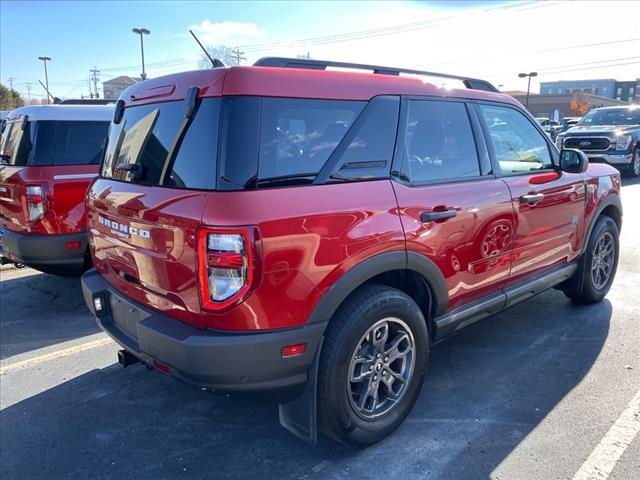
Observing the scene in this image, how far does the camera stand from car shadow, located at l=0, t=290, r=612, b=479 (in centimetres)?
261

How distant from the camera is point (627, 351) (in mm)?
3816

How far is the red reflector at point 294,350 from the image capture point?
2246mm

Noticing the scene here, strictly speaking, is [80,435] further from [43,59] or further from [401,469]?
[43,59]

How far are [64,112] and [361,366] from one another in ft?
14.4

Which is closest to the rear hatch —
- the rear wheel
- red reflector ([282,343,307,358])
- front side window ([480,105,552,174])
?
red reflector ([282,343,307,358])

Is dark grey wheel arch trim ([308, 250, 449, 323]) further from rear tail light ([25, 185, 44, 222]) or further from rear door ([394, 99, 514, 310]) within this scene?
rear tail light ([25, 185, 44, 222])

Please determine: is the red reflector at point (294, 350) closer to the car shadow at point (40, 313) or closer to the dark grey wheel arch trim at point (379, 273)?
the dark grey wheel arch trim at point (379, 273)

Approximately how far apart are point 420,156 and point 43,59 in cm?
6247

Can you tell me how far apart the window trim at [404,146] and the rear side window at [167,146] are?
1023 millimetres

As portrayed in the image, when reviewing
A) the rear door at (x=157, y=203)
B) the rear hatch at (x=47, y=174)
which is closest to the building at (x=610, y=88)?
the rear hatch at (x=47, y=174)

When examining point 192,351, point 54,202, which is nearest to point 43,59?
point 54,202

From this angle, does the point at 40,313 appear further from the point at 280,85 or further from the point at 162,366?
the point at 280,85

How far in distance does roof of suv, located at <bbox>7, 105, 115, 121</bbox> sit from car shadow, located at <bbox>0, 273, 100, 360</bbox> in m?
1.92

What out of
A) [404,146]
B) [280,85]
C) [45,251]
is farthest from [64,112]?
[404,146]
